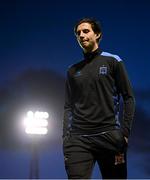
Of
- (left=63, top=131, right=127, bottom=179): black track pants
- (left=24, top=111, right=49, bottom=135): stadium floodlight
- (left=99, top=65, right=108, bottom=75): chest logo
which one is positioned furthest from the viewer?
(left=24, top=111, right=49, bottom=135): stadium floodlight

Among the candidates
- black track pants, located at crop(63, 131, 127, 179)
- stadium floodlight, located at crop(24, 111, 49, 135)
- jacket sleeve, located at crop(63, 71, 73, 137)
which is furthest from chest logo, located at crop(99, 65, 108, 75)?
stadium floodlight, located at crop(24, 111, 49, 135)

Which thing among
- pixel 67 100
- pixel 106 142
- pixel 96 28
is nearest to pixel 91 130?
pixel 106 142

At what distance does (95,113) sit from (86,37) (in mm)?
600

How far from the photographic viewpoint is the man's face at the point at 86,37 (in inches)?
153

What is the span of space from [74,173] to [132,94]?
77 cm

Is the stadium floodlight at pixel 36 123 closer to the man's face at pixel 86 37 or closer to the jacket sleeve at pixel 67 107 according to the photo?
the jacket sleeve at pixel 67 107

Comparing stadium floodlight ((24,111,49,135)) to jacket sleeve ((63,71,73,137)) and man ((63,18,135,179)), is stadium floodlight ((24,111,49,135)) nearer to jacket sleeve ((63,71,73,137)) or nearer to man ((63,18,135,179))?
jacket sleeve ((63,71,73,137))

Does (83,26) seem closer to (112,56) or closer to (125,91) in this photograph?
(112,56)

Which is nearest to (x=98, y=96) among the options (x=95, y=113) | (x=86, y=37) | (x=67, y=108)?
(x=95, y=113)

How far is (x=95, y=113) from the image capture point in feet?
12.3

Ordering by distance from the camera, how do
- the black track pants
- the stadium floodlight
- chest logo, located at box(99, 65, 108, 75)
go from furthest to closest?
1. the stadium floodlight
2. chest logo, located at box(99, 65, 108, 75)
3. the black track pants

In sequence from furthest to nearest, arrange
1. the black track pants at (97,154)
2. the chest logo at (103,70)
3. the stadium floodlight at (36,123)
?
the stadium floodlight at (36,123)
the chest logo at (103,70)
the black track pants at (97,154)

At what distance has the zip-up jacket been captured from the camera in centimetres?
376

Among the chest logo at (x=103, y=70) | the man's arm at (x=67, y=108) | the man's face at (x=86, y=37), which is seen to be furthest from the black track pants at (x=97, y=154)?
the man's face at (x=86, y=37)
